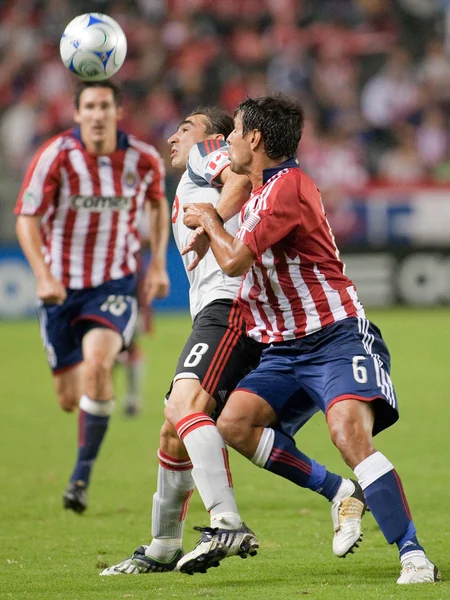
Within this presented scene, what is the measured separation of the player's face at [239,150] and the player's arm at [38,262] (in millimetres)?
2252

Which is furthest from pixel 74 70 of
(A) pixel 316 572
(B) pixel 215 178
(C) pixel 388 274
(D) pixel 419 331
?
(C) pixel 388 274

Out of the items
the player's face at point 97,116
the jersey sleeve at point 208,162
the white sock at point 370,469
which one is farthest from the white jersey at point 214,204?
the player's face at point 97,116

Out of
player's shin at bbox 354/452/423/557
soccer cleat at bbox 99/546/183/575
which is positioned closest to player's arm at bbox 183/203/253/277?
player's shin at bbox 354/452/423/557

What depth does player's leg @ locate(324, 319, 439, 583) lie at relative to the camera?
4.54 m

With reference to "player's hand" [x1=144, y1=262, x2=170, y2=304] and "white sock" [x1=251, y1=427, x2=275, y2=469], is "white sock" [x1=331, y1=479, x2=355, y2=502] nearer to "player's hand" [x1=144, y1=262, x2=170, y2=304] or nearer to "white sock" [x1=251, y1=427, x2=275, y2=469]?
"white sock" [x1=251, y1=427, x2=275, y2=469]

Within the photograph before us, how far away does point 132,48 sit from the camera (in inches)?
804

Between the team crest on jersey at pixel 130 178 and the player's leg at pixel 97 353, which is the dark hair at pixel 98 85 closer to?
the team crest on jersey at pixel 130 178

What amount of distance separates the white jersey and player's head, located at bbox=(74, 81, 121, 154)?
216 centimetres

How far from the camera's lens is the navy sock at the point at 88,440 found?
23.0 ft

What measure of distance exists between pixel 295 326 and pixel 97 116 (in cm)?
309

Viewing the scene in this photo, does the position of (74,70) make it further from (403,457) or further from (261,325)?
(403,457)

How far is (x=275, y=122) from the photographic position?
190 inches

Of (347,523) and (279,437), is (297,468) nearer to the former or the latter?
(279,437)

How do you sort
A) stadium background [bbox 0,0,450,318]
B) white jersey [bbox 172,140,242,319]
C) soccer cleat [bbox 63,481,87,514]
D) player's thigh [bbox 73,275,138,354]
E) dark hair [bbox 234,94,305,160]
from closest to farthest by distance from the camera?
dark hair [bbox 234,94,305,160] → white jersey [bbox 172,140,242,319] → soccer cleat [bbox 63,481,87,514] → player's thigh [bbox 73,275,138,354] → stadium background [bbox 0,0,450,318]
